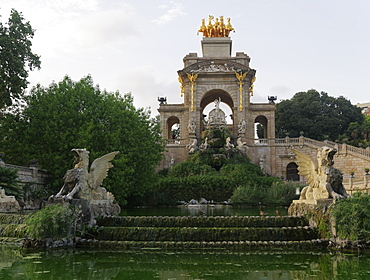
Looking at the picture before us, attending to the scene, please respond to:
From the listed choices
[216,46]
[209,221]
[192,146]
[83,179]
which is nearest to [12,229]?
[83,179]

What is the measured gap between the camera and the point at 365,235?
38.6 ft

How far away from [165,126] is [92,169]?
31.8 meters

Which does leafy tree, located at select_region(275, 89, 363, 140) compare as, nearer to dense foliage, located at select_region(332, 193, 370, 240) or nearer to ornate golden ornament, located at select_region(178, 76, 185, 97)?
ornate golden ornament, located at select_region(178, 76, 185, 97)

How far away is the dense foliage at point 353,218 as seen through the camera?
1173cm

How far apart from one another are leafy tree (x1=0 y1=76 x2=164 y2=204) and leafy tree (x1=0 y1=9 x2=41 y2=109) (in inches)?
39.5

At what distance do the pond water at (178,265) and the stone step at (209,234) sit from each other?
3.61ft

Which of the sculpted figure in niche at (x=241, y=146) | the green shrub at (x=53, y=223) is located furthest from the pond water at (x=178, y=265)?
the sculpted figure in niche at (x=241, y=146)

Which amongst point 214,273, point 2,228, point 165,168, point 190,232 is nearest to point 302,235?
point 190,232

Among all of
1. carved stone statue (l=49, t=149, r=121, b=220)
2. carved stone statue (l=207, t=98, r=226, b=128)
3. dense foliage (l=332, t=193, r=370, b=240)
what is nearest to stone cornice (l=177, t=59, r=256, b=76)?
carved stone statue (l=207, t=98, r=226, b=128)

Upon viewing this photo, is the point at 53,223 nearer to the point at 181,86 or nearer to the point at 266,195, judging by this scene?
the point at 266,195

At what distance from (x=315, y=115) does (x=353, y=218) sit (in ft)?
149

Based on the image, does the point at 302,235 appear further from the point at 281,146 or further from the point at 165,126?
the point at 165,126

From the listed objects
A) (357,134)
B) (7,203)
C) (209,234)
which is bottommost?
(209,234)

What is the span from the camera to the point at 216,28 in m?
51.1
